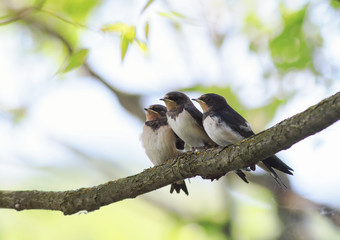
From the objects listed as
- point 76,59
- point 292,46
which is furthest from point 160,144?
point 292,46

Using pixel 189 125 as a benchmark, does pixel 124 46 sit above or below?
below

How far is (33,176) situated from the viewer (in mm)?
8211

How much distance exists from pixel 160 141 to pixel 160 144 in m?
0.03

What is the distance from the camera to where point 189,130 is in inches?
135

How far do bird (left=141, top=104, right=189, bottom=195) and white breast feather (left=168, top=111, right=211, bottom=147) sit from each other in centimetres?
31

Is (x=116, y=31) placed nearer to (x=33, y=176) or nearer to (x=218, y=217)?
(x=218, y=217)

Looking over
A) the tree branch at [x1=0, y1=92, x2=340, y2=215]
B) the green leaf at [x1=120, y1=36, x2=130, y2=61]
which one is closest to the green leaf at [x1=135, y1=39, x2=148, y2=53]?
the green leaf at [x1=120, y1=36, x2=130, y2=61]

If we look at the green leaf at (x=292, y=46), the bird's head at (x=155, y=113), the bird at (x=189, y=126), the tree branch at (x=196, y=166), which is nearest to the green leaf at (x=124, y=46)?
the tree branch at (x=196, y=166)

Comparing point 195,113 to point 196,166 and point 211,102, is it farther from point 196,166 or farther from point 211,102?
point 196,166

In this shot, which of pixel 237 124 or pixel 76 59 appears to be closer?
pixel 76 59

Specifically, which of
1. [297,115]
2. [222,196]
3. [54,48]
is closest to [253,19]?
[222,196]

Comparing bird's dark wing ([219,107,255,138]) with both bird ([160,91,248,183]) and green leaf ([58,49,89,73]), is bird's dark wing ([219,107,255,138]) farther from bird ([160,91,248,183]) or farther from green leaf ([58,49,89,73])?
A: green leaf ([58,49,89,73])

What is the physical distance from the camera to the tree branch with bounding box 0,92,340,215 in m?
2.04

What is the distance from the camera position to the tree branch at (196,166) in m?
2.04
